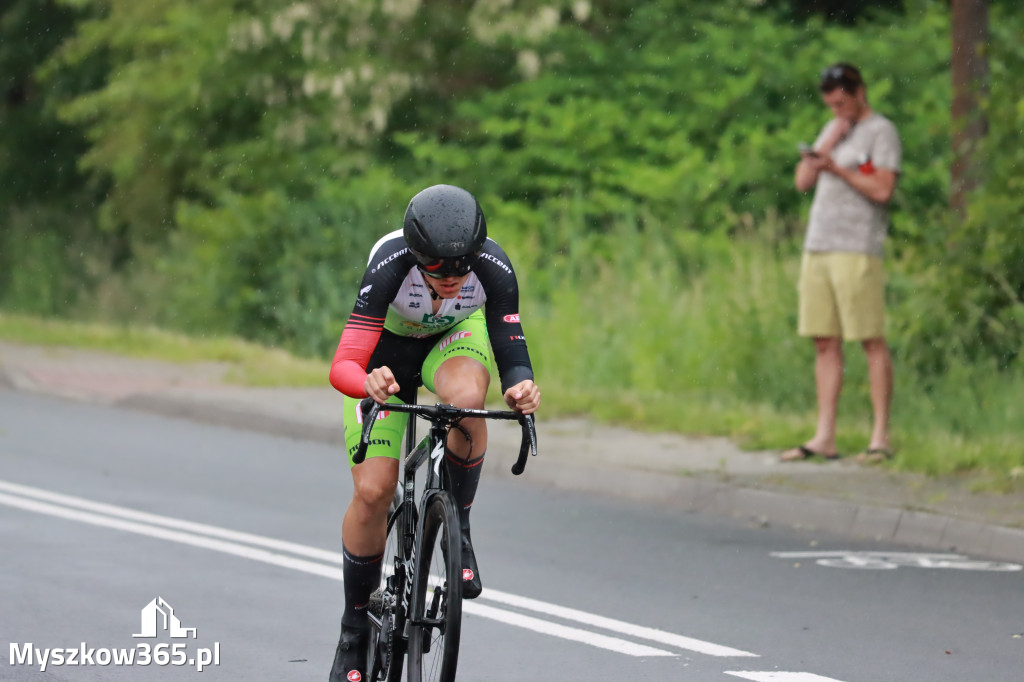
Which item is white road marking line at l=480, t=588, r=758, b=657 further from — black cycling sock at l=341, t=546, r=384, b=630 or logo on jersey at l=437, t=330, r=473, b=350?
logo on jersey at l=437, t=330, r=473, b=350

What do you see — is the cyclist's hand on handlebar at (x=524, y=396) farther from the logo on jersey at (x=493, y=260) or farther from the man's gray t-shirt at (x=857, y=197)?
the man's gray t-shirt at (x=857, y=197)

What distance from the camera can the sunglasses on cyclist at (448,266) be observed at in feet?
16.4

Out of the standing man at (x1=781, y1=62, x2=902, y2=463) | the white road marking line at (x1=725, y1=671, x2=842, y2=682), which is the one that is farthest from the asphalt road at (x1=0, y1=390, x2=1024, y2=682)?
the standing man at (x1=781, y1=62, x2=902, y2=463)

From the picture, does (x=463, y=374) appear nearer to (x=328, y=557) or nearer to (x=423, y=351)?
(x=423, y=351)

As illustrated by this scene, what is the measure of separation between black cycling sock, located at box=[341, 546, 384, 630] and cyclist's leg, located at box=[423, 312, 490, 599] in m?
0.40

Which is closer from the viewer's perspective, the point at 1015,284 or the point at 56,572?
the point at 56,572

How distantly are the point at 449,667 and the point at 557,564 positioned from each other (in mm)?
3666

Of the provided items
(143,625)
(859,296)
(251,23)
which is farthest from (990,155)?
(251,23)

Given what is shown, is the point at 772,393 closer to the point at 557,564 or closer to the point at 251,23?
the point at 557,564

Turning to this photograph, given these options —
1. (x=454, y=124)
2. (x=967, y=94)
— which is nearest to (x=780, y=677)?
(x=967, y=94)

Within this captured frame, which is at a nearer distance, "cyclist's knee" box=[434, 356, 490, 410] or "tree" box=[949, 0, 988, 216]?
"cyclist's knee" box=[434, 356, 490, 410]

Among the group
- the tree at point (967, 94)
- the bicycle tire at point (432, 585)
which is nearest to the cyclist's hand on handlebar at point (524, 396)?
the bicycle tire at point (432, 585)

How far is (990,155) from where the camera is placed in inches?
Answer: 475

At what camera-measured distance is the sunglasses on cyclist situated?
16.4 ft
